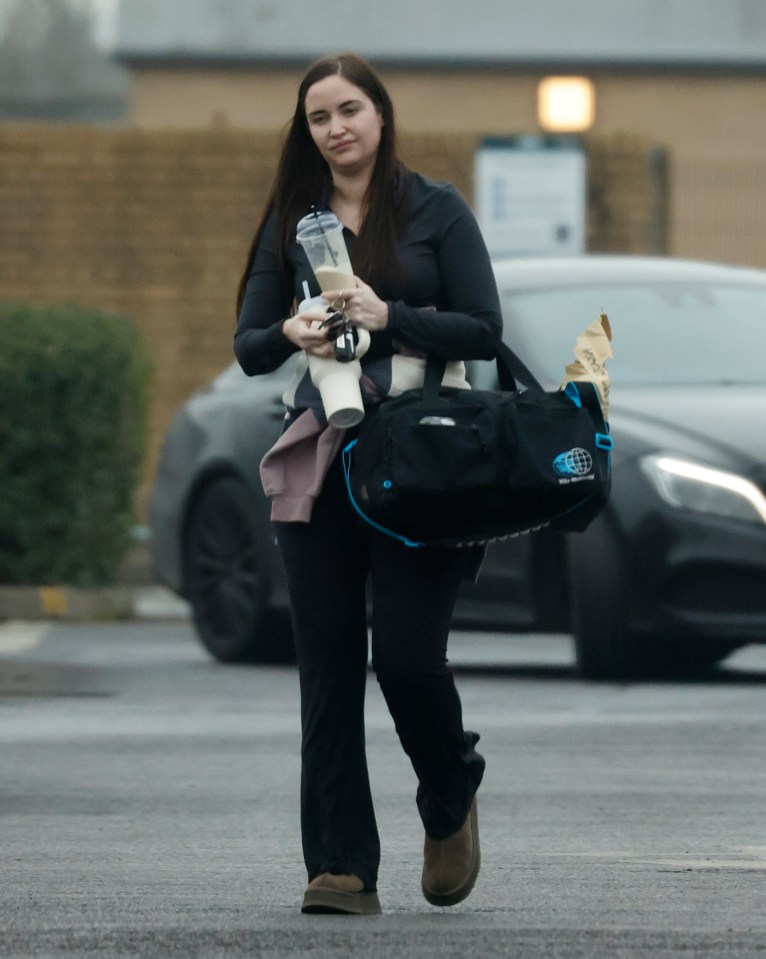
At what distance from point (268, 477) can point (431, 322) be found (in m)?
0.40

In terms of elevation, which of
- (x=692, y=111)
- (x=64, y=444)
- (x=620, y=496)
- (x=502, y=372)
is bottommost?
(x=692, y=111)

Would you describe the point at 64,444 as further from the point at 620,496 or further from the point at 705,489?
the point at 705,489

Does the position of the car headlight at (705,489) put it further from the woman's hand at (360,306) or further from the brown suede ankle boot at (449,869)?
the woman's hand at (360,306)

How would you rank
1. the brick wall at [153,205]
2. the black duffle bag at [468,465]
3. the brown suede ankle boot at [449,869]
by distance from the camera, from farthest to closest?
the brick wall at [153,205], the brown suede ankle boot at [449,869], the black duffle bag at [468,465]

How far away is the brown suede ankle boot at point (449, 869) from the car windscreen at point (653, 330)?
14.4 feet

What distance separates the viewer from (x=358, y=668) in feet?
16.2

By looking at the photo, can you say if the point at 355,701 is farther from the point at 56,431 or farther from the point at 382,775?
the point at 56,431

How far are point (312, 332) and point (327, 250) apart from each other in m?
0.18

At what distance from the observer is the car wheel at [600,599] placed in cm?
881

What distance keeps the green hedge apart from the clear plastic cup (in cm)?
790

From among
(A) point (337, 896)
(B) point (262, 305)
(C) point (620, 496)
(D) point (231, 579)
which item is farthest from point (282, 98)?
(A) point (337, 896)

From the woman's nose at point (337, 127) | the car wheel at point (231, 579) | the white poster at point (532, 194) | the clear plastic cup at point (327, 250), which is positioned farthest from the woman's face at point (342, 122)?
the white poster at point (532, 194)

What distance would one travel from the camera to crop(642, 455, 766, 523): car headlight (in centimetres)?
867

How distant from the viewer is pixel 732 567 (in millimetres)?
→ 8688
